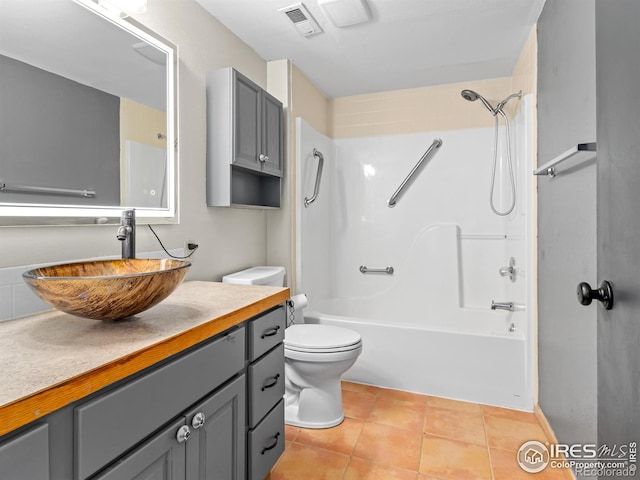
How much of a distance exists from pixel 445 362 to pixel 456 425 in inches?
14.7

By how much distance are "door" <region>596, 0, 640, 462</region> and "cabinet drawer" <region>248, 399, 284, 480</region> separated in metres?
0.99

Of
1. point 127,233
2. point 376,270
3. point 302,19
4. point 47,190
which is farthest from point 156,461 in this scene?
point 376,270

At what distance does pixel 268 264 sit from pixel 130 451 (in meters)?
1.83

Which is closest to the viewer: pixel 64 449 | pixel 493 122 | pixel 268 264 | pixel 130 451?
pixel 64 449

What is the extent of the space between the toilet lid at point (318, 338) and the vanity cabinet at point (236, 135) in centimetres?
78

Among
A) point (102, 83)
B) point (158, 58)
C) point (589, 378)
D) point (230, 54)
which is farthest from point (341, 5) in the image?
point (589, 378)

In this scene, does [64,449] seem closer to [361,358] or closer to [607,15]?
[607,15]

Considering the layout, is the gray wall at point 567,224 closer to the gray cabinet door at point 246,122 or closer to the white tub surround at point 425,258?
the white tub surround at point 425,258

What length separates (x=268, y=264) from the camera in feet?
8.48

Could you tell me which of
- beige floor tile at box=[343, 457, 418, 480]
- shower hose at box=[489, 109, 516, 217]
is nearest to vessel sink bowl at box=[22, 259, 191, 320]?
beige floor tile at box=[343, 457, 418, 480]

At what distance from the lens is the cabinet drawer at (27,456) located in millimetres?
545

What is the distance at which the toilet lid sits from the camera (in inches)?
71.7

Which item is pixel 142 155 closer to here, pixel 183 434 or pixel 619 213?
pixel 183 434

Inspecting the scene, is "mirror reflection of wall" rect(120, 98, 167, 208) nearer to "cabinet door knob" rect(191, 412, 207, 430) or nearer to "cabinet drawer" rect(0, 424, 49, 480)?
"cabinet door knob" rect(191, 412, 207, 430)
